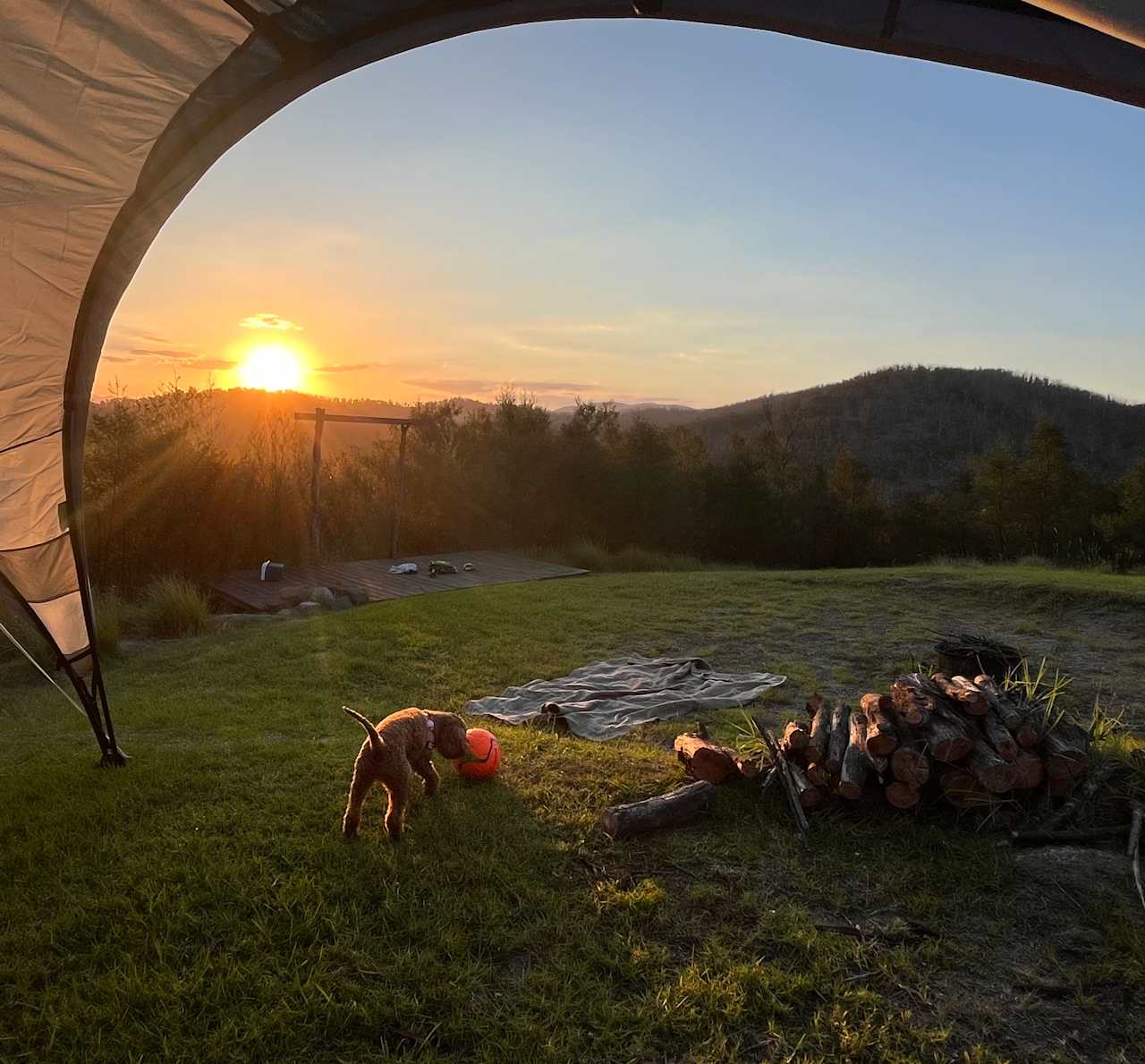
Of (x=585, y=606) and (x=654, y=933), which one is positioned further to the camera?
(x=585, y=606)

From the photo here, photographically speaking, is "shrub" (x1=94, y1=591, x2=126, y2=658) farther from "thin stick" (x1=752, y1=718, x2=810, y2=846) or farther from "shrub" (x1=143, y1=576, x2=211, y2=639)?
"thin stick" (x1=752, y1=718, x2=810, y2=846)

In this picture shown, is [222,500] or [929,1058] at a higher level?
[222,500]

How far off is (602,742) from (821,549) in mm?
18202

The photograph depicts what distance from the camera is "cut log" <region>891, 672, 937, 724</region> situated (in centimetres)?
322

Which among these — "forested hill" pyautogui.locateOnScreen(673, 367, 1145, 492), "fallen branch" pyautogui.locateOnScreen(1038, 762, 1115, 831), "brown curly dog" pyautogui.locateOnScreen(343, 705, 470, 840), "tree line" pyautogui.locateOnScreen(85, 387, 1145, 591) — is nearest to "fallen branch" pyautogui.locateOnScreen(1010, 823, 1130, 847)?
"fallen branch" pyautogui.locateOnScreen(1038, 762, 1115, 831)

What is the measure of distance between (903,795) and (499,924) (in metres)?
1.88

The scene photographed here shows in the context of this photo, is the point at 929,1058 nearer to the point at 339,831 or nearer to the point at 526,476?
the point at 339,831

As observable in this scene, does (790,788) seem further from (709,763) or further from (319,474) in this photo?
(319,474)

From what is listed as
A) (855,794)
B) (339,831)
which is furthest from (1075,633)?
(339,831)

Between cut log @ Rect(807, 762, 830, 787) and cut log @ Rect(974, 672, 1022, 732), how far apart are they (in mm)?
829

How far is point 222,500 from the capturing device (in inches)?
410

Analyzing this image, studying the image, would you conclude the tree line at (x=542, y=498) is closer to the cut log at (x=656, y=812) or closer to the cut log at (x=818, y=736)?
the cut log at (x=656, y=812)

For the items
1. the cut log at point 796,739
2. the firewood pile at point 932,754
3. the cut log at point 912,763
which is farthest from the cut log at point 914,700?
the cut log at point 796,739

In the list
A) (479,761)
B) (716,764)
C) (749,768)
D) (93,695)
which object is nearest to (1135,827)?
(749,768)
